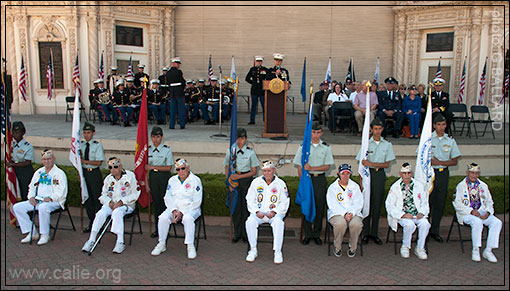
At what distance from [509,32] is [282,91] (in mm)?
11627

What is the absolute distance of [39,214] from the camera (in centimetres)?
689

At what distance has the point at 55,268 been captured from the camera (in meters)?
5.87

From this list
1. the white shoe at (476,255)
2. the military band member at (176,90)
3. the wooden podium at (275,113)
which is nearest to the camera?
the white shoe at (476,255)

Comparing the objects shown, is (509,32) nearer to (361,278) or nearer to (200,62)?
(200,62)

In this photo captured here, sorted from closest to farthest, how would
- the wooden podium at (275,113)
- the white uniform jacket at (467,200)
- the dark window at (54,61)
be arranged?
the white uniform jacket at (467,200), the wooden podium at (275,113), the dark window at (54,61)

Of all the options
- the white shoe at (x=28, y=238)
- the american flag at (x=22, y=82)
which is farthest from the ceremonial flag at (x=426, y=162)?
the american flag at (x=22, y=82)

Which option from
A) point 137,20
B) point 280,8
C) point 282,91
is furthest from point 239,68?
point 282,91

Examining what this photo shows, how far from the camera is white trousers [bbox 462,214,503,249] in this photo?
20.7 ft

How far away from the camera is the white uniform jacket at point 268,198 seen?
661cm

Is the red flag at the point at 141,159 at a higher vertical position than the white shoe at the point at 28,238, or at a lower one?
higher

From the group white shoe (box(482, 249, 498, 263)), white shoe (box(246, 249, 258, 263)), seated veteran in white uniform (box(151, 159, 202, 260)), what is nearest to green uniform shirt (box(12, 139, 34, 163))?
seated veteran in white uniform (box(151, 159, 202, 260))

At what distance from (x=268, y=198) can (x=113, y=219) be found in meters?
2.57
